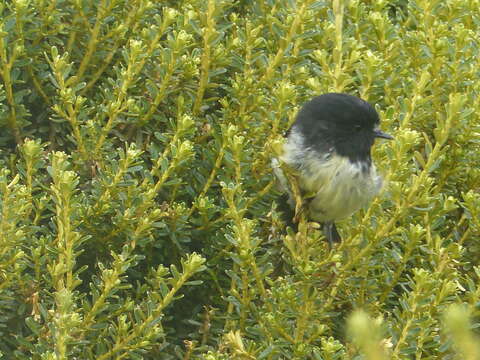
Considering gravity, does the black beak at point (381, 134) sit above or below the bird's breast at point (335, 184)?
above

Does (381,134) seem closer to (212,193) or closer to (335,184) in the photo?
(335,184)

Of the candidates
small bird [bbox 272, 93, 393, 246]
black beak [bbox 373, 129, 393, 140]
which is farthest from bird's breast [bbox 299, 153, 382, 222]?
black beak [bbox 373, 129, 393, 140]

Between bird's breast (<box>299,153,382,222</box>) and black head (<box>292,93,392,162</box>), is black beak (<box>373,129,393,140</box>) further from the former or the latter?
bird's breast (<box>299,153,382,222</box>)

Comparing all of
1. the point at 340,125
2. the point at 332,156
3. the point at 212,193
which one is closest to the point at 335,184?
the point at 332,156

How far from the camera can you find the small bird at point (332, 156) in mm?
2756

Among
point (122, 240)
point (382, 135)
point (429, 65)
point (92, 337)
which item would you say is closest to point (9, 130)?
point (122, 240)

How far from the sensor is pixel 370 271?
9.12 feet

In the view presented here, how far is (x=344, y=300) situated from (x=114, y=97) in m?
1.02

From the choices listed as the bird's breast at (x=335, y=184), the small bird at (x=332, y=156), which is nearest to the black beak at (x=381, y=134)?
the small bird at (x=332, y=156)

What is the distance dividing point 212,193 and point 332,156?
444 millimetres

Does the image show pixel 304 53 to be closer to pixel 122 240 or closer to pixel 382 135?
pixel 382 135

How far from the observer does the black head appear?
2.79 m

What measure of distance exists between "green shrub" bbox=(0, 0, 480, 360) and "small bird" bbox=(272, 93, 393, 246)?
0.06 metres

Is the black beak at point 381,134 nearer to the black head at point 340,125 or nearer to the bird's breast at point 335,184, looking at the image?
the black head at point 340,125
